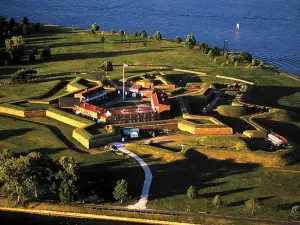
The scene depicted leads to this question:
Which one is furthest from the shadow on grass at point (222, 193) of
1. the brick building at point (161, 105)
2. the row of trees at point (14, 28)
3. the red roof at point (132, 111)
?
the row of trees at point (14, 28)

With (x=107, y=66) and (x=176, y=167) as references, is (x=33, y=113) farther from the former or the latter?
(x=107, y=66)

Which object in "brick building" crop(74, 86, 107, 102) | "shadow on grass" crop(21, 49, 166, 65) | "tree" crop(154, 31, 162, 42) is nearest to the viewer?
"brick building" crop(74, 86, 107, 102)

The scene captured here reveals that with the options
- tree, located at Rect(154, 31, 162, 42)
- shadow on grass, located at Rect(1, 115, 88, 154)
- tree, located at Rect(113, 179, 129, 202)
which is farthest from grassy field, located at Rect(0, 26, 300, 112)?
tree, located at Rect(113, 179, 129, 202)

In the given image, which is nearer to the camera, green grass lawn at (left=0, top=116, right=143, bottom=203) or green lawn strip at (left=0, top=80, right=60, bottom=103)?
green grass lawn at (left=0, top=116, right=143, bottom=203)

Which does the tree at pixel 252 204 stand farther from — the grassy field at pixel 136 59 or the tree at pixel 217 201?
the grassy field at pixel 136 59

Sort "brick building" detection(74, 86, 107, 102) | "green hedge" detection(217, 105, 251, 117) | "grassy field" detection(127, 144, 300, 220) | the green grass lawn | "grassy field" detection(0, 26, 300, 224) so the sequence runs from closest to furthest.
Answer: "grassy field" detection(127, 144, 300, 220) < "grassy field" detection(0, 26, 300, 224) < the green grass lawn < "green hedge" detection(217, 105, 251, 117) < "brick building" detection(74, 86, 107, 102)

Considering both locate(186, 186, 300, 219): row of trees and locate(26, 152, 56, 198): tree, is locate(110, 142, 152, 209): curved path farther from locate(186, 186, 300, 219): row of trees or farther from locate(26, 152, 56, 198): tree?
locate(26, 152, 56, 198): tree

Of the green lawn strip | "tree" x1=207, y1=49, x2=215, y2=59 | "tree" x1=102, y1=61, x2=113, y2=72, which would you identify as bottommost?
the green lawn strip
